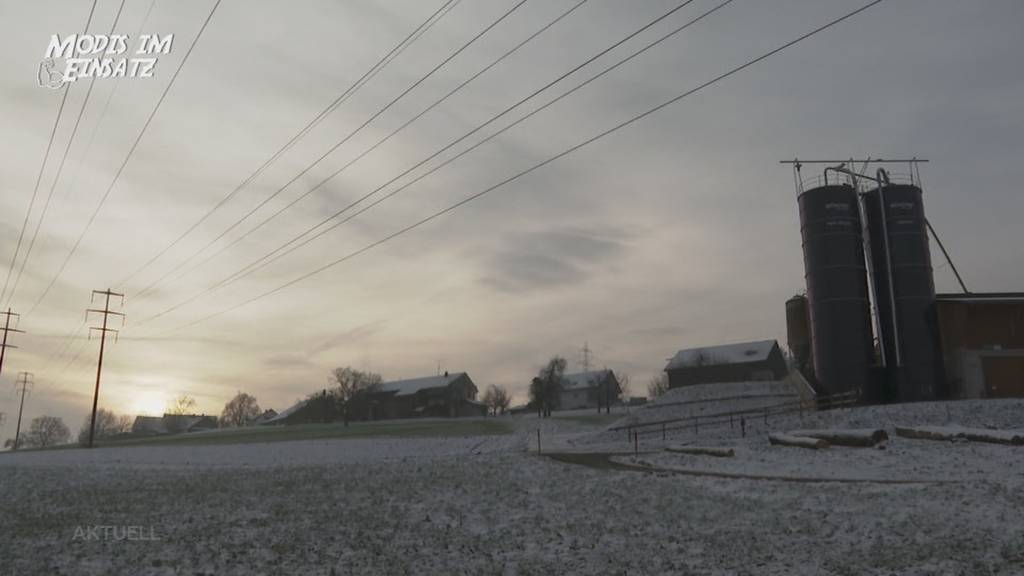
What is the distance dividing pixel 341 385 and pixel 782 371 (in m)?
71.5

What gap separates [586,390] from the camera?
452 feet

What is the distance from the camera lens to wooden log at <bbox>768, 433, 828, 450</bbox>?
1219 inches

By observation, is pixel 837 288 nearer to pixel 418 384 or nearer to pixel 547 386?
pixel 547 386

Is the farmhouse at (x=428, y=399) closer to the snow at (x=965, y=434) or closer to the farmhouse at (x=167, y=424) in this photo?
the farmhouse at (x=167, y=424)

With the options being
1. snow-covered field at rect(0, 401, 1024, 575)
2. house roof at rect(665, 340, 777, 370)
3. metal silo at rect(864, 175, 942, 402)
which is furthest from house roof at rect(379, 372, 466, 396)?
snow-covered field at rect(0, 401, 1024, 575)

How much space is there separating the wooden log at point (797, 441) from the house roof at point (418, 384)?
93.1 m

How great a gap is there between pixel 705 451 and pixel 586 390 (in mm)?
106903

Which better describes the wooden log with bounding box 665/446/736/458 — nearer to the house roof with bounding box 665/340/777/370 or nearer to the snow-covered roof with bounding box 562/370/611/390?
the house roof with bounding box 665/340/777/370

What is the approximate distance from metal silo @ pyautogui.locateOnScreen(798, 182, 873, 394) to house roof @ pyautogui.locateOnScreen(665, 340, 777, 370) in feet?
146

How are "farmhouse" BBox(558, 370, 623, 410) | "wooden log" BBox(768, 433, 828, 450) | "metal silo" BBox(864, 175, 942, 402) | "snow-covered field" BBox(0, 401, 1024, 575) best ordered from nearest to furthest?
"snow-covered field" BBox(0, 401, 1024, 575)
"wooden log" BBox(768, 433, 828, 450)
"metal silo" BBox(864, 175, 942, 402)
"farmhouse" BBox(558, 370, 623, 410)

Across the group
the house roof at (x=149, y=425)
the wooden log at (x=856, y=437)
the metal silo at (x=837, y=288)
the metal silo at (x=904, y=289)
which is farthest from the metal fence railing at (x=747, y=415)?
the house roof at (x=149, y=425)

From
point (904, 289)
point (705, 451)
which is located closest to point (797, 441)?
point (705, 451)

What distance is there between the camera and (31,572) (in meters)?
12.1

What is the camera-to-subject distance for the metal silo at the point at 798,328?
64.1 metres
